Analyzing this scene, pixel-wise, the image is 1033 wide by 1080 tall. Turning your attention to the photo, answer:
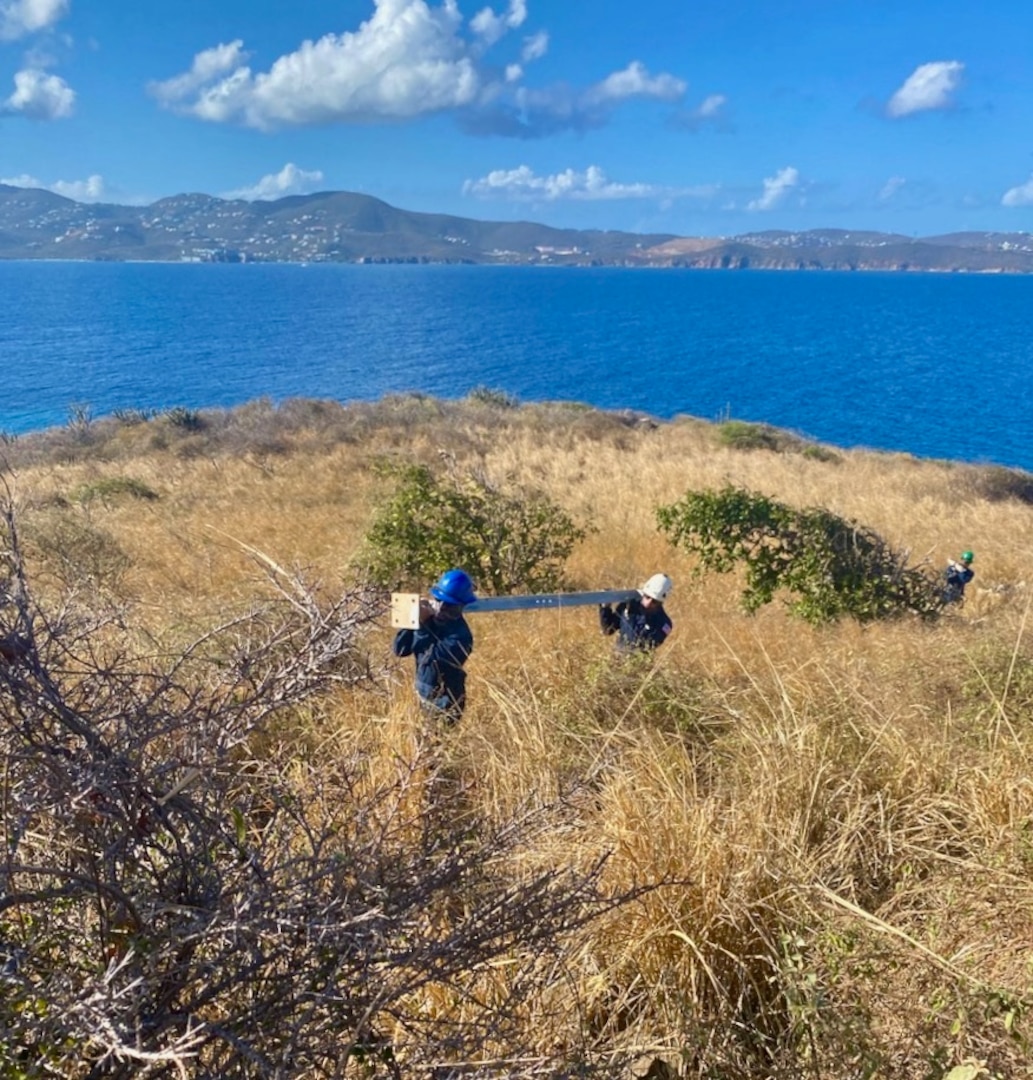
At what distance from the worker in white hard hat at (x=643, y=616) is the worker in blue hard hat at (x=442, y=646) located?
4.75ft

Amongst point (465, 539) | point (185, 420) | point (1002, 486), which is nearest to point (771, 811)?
point (465, 539)

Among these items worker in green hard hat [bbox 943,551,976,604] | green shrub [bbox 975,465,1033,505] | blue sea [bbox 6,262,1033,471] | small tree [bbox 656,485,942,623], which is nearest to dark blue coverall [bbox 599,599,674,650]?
small tree [bbox 656,485,942,623]

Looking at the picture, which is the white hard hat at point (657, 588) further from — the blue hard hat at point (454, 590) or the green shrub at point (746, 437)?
the green shrub at point (746, 437)

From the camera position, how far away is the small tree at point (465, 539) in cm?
845

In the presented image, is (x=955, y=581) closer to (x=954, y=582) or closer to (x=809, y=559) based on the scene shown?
(x=954, y=582)

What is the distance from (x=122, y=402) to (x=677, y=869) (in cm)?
4537

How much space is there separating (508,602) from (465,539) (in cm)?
358

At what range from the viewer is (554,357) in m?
68.9

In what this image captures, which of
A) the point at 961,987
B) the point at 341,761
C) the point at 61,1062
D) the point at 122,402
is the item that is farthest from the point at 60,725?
the point at 122,402

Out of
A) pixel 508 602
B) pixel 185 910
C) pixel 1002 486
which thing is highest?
pixel 185 910

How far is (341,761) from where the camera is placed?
243 cm

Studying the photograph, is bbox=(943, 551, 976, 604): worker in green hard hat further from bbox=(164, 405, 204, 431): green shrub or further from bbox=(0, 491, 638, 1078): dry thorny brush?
bbox=(164, 405, 204, 431): green shrub

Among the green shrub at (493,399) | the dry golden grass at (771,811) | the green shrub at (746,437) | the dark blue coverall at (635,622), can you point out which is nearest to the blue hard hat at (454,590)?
the dry golden grass at (771,811)

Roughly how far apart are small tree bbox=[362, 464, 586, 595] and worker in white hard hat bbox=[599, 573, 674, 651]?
7.98 ft
